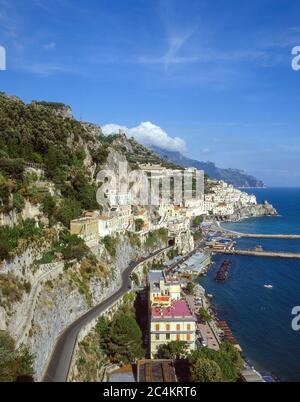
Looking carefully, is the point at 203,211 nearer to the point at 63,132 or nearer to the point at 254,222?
the point at 254,222

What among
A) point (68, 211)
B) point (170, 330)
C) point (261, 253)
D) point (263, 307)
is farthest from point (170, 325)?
point (261, 253)

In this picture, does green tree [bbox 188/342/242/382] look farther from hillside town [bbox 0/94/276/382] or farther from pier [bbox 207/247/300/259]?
pier [bbox 207/247/300/259]

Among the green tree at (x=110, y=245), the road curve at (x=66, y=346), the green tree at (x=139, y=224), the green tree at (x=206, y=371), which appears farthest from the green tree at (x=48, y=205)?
the green tree at (x=139, y=224)

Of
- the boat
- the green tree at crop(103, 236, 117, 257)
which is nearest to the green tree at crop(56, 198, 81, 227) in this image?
the green tree at crop(103, 236, 117, 257)

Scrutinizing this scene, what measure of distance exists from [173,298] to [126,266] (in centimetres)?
990

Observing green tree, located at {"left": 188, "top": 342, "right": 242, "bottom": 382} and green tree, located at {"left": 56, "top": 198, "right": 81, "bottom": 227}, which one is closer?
green tree, located at {"left": 188, "top": 342, "right": 242, "bottom": 382}

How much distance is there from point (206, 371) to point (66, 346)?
700 centimetres

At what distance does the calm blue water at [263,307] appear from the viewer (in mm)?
24344

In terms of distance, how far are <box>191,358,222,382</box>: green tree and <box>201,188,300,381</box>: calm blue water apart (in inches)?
252

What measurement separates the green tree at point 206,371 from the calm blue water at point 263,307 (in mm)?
6400

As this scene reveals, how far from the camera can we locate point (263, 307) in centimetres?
3303

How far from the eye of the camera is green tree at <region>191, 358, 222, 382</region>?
17250mm

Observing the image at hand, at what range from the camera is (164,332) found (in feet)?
72.5

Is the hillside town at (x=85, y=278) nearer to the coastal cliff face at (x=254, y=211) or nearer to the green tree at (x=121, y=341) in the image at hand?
the green tree at (x=121, y=341)
